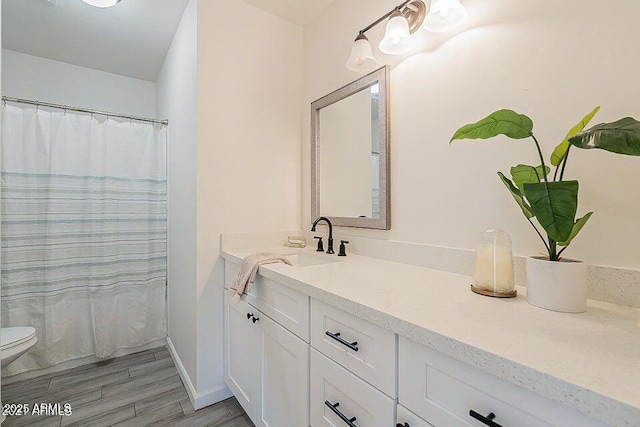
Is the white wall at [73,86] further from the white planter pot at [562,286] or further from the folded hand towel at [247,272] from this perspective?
the white planter pot at [562,286]

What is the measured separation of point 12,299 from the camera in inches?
78.5

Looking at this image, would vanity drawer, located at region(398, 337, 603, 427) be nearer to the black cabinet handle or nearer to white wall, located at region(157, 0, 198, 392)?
the black cabinet handle

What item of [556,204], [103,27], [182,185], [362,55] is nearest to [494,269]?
[556,204]

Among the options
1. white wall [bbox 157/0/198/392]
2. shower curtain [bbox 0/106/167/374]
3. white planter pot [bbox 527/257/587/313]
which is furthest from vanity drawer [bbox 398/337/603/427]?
shower curtain [bbox 0/106/167/374]

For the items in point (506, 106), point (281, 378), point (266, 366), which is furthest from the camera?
point (266, 366)

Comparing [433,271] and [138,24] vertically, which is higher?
[138,24]

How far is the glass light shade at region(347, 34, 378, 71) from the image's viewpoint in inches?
57.6

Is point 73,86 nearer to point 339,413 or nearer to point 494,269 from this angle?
point 339,413

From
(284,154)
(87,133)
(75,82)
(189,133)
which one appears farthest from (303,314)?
(75,82)

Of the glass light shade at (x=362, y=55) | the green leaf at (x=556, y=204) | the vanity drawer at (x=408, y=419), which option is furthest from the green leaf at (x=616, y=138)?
the glass light shade at (x=362, y=55)

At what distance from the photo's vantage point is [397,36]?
1.31 m

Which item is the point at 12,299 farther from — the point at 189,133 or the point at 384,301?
the point at 384,301

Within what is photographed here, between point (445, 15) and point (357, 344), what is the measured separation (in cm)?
126

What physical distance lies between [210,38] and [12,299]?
2211 mm
